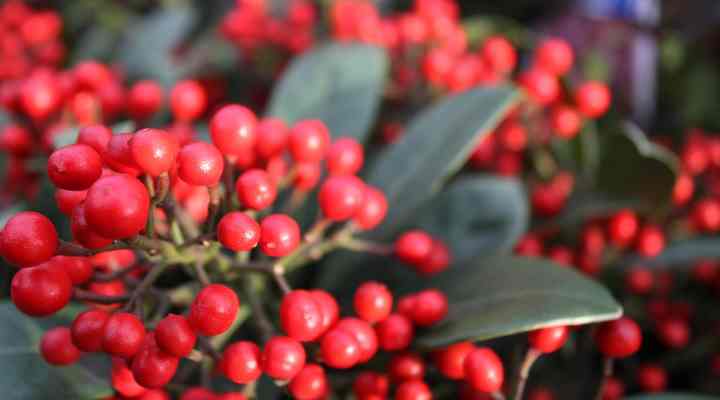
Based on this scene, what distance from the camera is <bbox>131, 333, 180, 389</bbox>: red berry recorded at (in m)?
0.62

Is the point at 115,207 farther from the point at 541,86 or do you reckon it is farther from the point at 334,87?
the point at 541,86

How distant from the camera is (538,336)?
2.34ft

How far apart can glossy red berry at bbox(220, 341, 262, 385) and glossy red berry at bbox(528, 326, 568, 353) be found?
296 mm

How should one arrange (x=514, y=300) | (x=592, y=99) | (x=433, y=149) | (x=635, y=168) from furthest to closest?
(x=592, y=99)
(x=635, y=168)
(x=433, y=149)
(x=514, y=300)

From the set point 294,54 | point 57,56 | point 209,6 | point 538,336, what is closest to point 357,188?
point 538,336

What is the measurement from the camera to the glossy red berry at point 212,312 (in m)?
0.62

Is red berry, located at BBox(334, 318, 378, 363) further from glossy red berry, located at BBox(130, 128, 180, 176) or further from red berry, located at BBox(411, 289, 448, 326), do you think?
glossy red berry, located at BBox(130, 128, 180, 176)

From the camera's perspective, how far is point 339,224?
103 cm

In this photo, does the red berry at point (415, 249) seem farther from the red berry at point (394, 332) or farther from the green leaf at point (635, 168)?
the green leaf at point (635, 168)

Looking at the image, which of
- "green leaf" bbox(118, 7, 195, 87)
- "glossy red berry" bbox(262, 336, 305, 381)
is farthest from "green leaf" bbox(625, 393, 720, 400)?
"green leaf" bbox(118, 7, 195, 87)

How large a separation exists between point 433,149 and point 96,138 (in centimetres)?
49

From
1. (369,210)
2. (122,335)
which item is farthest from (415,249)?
(122,335)

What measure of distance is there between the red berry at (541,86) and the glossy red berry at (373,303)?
2.05 feet

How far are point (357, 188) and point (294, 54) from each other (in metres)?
0.81
